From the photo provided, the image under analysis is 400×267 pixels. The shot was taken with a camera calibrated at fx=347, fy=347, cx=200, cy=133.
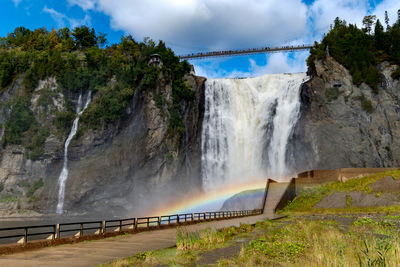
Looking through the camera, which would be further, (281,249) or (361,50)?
(361,50)

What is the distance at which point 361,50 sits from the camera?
66.2 metres

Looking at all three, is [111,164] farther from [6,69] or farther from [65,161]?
[6,69]

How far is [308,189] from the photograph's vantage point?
4391cm

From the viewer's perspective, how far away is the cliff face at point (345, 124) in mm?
59781

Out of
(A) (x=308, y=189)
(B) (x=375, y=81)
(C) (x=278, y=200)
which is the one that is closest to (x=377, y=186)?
(A) (x=308, y=189)

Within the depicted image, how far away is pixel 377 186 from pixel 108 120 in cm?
4372

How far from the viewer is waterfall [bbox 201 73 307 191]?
60500 mm

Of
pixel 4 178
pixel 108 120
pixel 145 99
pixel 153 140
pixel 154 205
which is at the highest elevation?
pixel 145 99

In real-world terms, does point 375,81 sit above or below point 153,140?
above

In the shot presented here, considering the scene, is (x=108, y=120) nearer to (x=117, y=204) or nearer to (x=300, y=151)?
(x=117, y=204)

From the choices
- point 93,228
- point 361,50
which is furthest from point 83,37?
point 93,228

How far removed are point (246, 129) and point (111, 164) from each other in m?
25.1

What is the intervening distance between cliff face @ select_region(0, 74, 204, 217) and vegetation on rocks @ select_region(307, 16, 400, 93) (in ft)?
102

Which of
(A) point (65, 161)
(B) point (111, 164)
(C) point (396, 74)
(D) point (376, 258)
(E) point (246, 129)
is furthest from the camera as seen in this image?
(E) point (246, 129)
